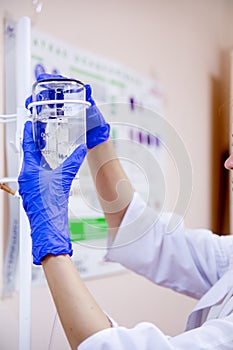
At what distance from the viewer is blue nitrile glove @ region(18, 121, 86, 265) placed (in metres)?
0.79

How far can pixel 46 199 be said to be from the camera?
0.81m

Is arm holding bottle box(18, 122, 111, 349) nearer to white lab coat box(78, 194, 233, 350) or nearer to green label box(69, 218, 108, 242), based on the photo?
green label box(69, 218, 108, 242)

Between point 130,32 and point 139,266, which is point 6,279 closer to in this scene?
point 139,266

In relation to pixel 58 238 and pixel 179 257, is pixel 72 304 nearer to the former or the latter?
pixel 58 238

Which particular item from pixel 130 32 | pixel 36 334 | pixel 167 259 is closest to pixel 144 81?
pixel 130 32

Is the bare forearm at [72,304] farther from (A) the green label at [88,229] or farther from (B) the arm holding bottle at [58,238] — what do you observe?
(A) the green label at [88,229]

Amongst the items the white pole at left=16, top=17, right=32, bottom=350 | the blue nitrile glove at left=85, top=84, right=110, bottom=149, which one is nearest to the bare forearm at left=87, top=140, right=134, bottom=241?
the blue nitrile glove at left=85, top=84, right=110, bottom=149

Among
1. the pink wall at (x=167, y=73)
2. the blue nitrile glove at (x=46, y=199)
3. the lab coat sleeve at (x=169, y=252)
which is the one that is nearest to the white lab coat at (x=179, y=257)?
the lab coat sleeve at (x=169, y=252)

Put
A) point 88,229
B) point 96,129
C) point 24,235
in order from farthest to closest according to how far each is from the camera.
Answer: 1. point 88,229
2. point 96,129
3. point 24,235

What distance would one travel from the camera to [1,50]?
1067mm

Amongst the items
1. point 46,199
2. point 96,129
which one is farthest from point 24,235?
point 96,129

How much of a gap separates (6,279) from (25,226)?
0.73ft

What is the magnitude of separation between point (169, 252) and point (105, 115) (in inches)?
16.5

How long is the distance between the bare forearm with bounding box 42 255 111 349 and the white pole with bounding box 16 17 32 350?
18 cm
